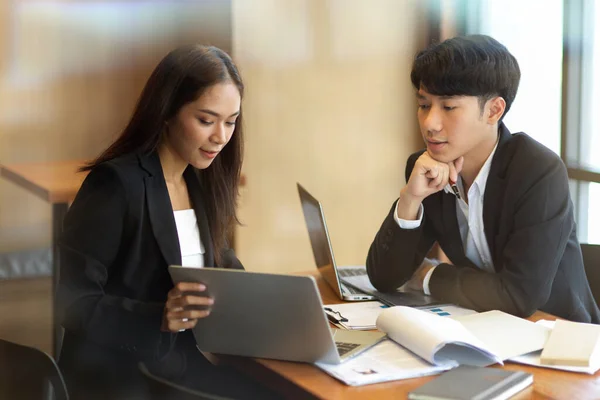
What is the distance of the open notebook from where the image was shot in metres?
0.89

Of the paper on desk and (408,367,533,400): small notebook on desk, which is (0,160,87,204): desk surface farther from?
(408,367,533,400): small notebook on desk

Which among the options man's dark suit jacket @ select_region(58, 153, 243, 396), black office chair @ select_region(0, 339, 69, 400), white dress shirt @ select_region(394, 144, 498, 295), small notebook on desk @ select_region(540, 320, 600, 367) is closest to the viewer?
black office chair @ select_region(0, 339, 69, 400)

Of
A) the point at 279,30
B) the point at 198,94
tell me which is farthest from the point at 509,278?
the point at 279,30

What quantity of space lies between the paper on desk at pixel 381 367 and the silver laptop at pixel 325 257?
0.96 feet

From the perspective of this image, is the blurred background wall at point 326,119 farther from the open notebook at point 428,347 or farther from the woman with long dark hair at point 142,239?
the open notebook at point 428,347

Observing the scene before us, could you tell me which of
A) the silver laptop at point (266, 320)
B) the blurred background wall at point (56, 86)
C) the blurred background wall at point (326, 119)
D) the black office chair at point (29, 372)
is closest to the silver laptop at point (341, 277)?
the silver laptop at point (266, 320)

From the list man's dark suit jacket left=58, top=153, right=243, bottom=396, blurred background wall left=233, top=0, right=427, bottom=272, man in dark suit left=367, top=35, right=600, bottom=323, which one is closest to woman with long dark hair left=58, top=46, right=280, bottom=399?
man's dark suit jacket left=58, top=153, right=243, bottom=396

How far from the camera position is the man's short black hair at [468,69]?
47.6 inches

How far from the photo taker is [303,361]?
A: 37.1 inches

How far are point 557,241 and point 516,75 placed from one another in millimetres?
275

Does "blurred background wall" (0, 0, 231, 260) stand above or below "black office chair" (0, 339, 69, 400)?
above

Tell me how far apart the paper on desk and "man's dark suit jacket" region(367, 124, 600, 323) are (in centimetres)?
26

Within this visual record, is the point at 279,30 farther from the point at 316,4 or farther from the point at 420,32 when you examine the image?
the point at 420,32

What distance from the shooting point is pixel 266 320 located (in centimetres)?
92
